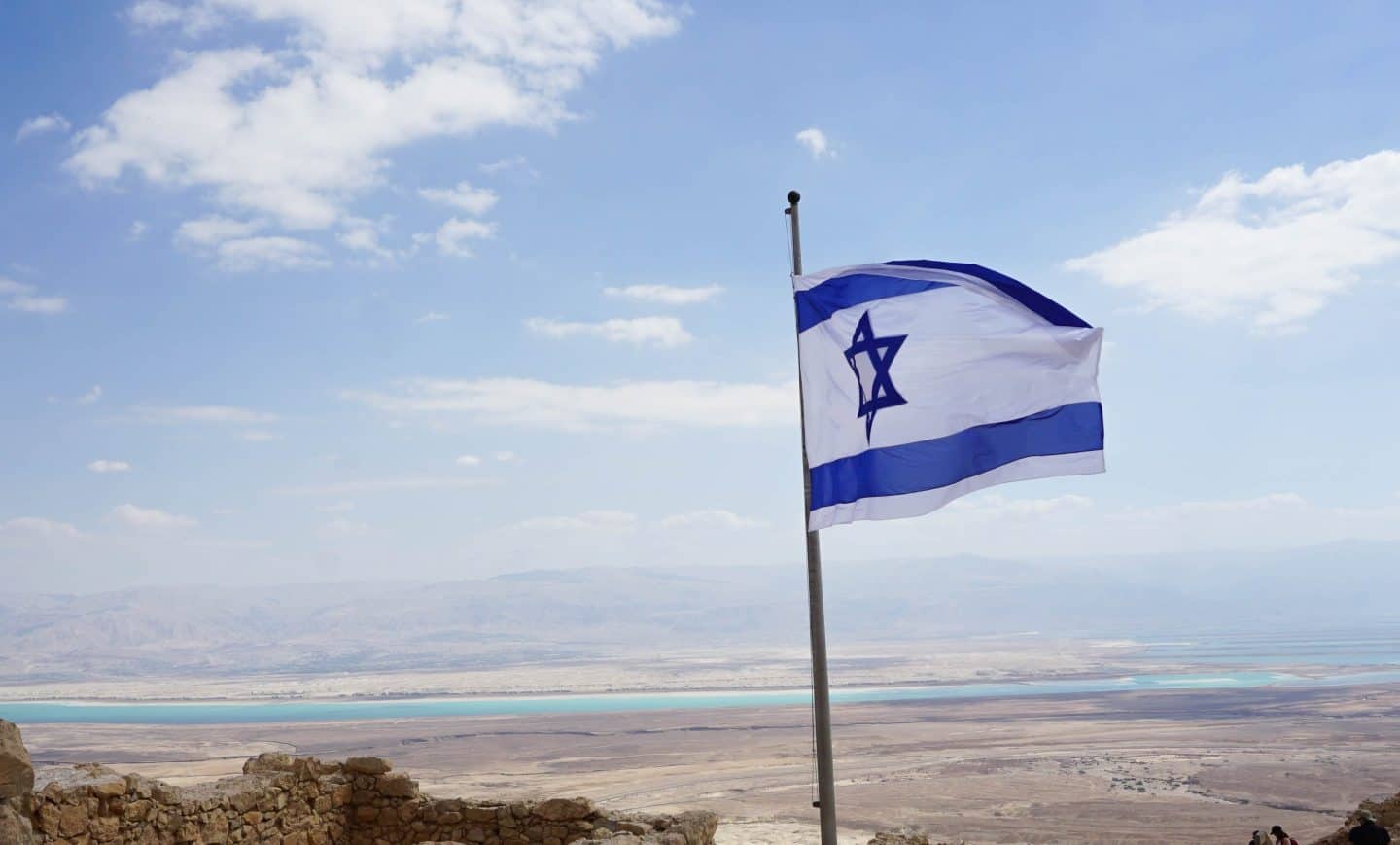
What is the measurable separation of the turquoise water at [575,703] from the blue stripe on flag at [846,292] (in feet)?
289

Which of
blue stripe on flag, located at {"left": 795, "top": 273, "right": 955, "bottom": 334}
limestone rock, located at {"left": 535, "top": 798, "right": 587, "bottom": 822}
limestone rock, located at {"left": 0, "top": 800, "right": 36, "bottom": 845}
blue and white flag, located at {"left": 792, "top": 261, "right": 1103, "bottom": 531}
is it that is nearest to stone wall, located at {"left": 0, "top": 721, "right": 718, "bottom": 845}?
limestone rock, located at {"left": 535, "top": 798, "right": 587, "bottom": 822}

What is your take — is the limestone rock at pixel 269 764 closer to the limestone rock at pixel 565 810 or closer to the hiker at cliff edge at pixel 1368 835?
the limestone rock at pixel 565 810

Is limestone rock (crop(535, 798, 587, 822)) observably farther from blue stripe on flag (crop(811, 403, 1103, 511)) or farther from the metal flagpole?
blue stripe on flag (crop(811, 403, 1103, 511))

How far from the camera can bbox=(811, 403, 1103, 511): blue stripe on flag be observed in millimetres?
7602

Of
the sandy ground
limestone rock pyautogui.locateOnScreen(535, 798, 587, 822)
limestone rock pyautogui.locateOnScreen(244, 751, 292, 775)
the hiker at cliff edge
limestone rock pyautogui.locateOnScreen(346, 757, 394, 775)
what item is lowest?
the sandy ground

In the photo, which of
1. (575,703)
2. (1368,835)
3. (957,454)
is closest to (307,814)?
(957,454)

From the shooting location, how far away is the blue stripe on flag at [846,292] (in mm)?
8086

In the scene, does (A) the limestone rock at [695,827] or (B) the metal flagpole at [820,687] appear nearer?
(B) the metal flagpole at [820,687]

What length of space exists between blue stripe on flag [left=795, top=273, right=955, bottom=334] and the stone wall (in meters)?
4.15

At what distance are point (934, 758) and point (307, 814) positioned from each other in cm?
5446

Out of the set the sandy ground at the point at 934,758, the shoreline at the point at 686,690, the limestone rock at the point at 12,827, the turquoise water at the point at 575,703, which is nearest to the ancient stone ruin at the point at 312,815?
the limestone rock at the point at 12,827

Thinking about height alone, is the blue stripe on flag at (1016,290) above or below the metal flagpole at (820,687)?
above

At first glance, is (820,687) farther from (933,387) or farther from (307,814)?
(307,814)

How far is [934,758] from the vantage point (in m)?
Answer: 59.1
